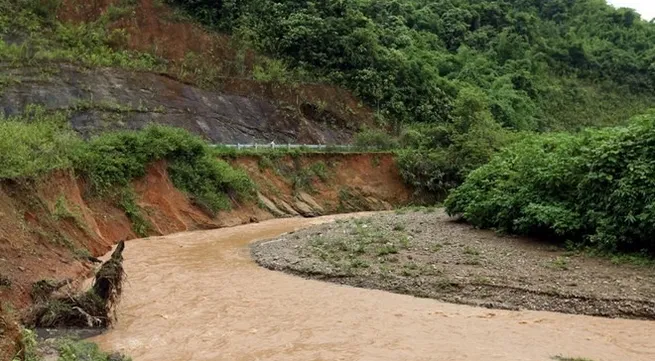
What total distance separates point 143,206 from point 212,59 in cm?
2131

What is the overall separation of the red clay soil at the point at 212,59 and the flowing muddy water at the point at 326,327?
88.0 ft

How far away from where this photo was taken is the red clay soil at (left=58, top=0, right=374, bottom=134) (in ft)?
137

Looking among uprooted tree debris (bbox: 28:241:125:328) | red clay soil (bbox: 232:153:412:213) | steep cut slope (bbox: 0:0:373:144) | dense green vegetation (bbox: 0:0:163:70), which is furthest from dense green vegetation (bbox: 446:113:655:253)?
dense green vegetation (bbox: 0:0:163:70)

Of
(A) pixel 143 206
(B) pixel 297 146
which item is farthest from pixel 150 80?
(A) pixel 143 206

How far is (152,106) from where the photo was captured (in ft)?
116

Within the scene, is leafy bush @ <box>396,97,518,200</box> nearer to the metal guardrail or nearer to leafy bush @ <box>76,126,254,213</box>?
the metal guardrail

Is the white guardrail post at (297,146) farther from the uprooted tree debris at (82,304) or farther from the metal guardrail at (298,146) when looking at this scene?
the uprooted tree debris at (82,304)

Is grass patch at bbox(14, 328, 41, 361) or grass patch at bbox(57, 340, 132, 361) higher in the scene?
grass patch at bbox(14, 328, 41, 361)

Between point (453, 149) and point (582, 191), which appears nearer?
point (582, 191)

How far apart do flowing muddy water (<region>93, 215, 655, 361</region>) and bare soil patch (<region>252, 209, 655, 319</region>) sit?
1.91 feet

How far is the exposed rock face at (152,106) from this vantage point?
32.1 meters

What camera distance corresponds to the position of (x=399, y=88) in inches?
1841

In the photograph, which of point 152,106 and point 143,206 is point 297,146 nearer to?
point 152,106

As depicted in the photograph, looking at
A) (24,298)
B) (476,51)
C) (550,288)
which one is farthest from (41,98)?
(476,51)
